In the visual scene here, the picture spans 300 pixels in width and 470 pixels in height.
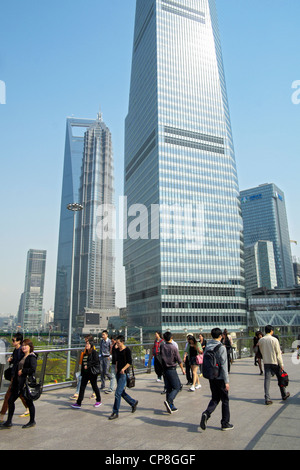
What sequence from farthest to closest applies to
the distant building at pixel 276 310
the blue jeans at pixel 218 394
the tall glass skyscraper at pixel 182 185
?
the distant building at pixel 276 310, the tall glass skyscraper at pixel 182 185, the blue jeans at pixel 218 394

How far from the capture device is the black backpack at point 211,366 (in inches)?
248

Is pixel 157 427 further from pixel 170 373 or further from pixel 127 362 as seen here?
pixel 127 362

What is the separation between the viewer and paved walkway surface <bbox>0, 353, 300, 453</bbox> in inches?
207

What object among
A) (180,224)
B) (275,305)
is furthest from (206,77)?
(275,305)

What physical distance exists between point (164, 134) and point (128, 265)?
1965 inches

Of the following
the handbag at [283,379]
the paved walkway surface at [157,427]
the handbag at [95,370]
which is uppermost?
the handbag at [95,370]

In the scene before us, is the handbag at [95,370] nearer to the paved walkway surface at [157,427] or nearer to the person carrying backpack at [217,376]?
the paved walkway surface at [157,427]

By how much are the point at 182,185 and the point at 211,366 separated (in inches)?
3577

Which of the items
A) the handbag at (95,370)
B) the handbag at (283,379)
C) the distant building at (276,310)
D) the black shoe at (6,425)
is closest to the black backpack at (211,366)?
the handbag at (283,379)

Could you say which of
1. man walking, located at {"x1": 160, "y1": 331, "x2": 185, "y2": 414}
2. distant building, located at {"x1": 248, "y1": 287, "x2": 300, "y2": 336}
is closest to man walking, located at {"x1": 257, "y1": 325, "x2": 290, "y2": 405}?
man walking, located at {"x1": 160, "y1": 331, "x2": 185, "y2": 414}

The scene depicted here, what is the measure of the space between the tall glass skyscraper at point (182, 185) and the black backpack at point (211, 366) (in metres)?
79.9

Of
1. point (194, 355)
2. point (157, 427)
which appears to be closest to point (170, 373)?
point (157, 427)

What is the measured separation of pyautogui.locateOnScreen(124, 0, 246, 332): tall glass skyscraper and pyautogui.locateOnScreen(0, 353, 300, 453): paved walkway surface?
7757 cm

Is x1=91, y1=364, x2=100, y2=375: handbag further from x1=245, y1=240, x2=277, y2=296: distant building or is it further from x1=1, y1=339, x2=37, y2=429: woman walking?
x1=245, y1=240, x2=277, y2=296: distant building
